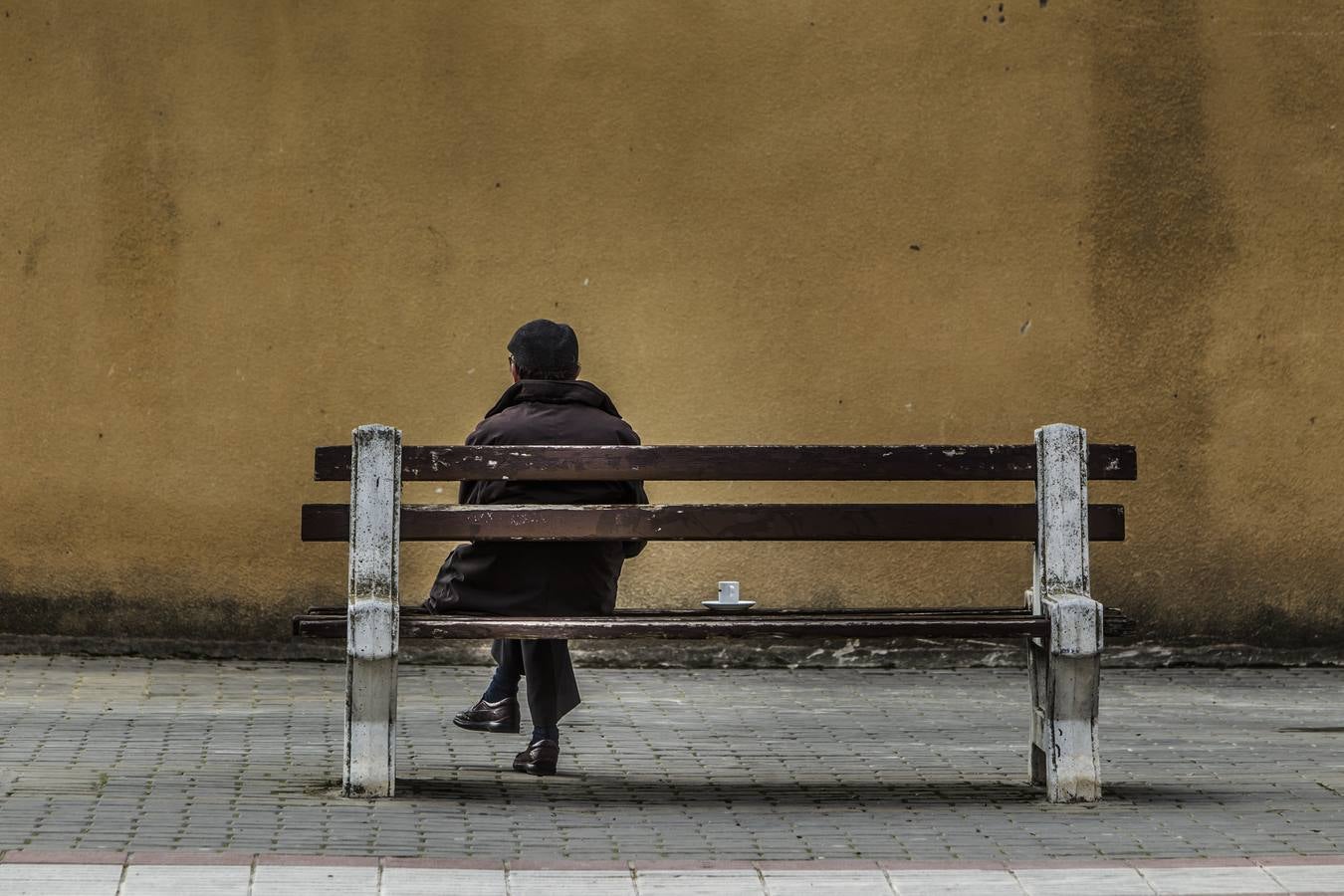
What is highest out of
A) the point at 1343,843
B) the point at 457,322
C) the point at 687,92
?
the point at 687,92

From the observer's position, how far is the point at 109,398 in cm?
899

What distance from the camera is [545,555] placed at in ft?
20.1

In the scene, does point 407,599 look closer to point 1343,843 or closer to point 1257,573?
point 1257,573

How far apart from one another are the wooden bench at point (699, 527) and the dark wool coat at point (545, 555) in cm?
27

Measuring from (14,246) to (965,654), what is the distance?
482 centimetres

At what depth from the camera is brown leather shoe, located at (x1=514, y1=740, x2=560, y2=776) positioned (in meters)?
6.24

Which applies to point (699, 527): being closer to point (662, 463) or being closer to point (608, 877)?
point (662, 463)

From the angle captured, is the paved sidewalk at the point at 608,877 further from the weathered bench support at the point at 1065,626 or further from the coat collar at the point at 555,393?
the coat collar at the point at 555,393

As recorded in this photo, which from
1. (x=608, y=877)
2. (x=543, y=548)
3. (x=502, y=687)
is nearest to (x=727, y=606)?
(x=502, y=687)

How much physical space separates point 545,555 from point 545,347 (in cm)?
74

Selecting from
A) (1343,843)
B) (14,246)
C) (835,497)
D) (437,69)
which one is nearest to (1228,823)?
(1343,843)

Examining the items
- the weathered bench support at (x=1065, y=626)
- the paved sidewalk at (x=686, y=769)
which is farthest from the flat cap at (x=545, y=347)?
the weathered bench support at (x=1065, y=626)

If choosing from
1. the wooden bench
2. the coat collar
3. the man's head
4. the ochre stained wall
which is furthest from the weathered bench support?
the ochre stained wall

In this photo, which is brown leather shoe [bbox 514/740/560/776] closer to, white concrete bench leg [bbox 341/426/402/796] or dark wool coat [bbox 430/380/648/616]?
dark wool coat [bbox 430/380/648/616]
